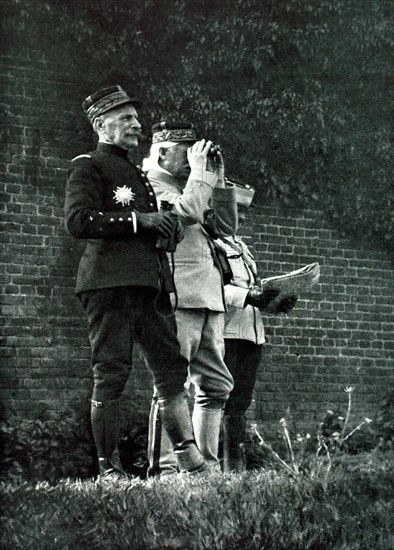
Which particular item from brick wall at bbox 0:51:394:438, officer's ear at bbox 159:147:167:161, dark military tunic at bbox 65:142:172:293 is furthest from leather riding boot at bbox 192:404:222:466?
brick wall at bbox 0:51:394:438

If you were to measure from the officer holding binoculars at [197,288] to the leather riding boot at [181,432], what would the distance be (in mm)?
354

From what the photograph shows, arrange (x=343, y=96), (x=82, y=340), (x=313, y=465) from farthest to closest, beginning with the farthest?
(x=343, y=96)
(x=82, y=340)
(x=313, y=465)

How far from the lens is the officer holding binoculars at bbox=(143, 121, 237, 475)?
15.6 ft

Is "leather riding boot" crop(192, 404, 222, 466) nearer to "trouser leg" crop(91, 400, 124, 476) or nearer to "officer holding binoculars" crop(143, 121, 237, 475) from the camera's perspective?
"officer holding binoculars" crop(143, 121, 237, 475)

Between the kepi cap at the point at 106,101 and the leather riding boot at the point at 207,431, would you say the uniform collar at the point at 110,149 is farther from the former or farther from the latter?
the leather riding boot at the point at 207,431

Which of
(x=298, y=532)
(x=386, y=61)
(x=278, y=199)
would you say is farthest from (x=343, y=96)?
(x=298, y=532)

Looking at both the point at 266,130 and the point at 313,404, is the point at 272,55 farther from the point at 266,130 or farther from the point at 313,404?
the point at 313,404

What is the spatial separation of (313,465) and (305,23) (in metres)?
5.13

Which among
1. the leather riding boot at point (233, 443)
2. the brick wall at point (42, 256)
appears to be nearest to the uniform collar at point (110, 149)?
the leather riding boot at point (233, 443)

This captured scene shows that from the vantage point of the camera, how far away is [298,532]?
3.50 metres

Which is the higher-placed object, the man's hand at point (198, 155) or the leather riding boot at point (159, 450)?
the man's hand at point (198, 155)

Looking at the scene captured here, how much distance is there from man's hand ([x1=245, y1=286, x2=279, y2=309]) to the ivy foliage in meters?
2.72

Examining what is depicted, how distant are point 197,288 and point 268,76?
12.6ft

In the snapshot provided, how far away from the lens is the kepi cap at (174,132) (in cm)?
491
